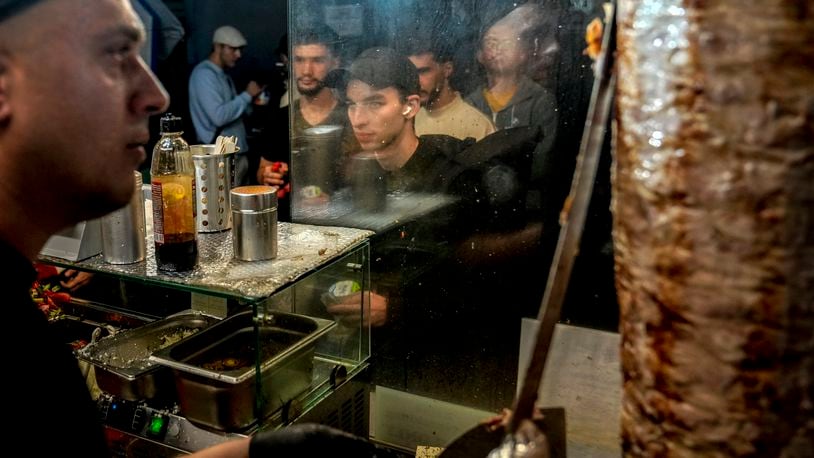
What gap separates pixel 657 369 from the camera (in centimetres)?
102

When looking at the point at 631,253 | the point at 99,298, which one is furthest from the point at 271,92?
the point at 631,253

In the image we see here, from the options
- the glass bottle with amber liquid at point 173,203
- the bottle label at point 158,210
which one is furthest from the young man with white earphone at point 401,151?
the bottle label at point 158,210

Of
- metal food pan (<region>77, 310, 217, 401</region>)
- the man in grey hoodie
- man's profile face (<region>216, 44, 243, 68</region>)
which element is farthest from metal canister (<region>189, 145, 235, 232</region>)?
man's profile face (<region>216, 44, 243, 68</region>)

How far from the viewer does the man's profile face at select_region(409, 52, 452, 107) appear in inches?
123

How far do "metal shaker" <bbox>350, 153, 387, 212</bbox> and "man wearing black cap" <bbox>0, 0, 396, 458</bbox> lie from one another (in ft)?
6.17

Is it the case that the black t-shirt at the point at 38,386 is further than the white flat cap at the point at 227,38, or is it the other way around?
the white flat cap at the point at 227,38

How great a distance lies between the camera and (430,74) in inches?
124

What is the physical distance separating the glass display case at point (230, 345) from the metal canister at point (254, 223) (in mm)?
61

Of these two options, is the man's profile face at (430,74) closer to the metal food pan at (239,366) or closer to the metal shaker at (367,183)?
the metal shaker at (367,183)

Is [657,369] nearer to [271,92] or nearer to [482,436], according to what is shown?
[482,436]

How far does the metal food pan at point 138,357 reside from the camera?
275cm

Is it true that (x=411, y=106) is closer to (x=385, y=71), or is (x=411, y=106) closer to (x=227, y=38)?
(x=385, y=71)

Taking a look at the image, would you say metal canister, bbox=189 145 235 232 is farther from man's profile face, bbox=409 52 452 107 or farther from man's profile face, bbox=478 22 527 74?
man's profile face, bbox=478 22 527 74

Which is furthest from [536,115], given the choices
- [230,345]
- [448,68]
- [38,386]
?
[38,386]
